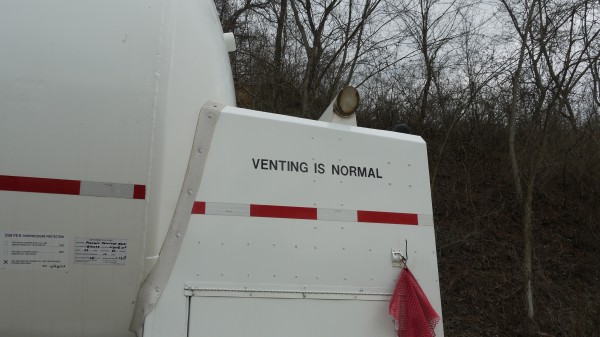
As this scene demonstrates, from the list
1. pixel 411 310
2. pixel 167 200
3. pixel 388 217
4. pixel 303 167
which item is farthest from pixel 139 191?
pixel 411 310

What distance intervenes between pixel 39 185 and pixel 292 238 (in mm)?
1038

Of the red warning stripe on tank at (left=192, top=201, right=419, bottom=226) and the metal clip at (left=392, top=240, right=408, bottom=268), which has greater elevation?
the red warning stripe on tank at (left=192, top=201, right=419, bottom=226)

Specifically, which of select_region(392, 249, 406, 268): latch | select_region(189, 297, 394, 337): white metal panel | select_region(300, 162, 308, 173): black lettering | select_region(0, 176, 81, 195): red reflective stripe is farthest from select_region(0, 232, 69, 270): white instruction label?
select_region(392, 249, 406, 268): latch

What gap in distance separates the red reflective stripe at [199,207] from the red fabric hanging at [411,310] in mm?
973

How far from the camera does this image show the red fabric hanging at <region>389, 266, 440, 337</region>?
7.06 ft

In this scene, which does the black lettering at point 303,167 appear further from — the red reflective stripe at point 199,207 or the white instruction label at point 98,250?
the white instruction label at point 98,250

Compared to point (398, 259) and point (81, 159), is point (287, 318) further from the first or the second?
point (81, 159)

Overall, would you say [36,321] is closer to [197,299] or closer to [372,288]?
[197,299]

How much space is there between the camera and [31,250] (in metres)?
1.76

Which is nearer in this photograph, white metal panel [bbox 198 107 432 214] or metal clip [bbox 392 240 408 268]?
white metal panel [bbox 198 107 432 214]

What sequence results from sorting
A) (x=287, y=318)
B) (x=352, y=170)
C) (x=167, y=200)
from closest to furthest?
(x=167, y=200)
(x=287, y=318)
(x=352, y=170)

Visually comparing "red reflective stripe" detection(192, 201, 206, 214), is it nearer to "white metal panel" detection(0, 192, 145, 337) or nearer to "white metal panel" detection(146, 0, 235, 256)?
"white metal panel" detection(146, 0, 235, 256)

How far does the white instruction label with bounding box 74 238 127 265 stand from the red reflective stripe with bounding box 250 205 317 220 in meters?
0.57

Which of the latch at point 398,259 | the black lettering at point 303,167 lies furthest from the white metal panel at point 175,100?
the latch at point 398,259
